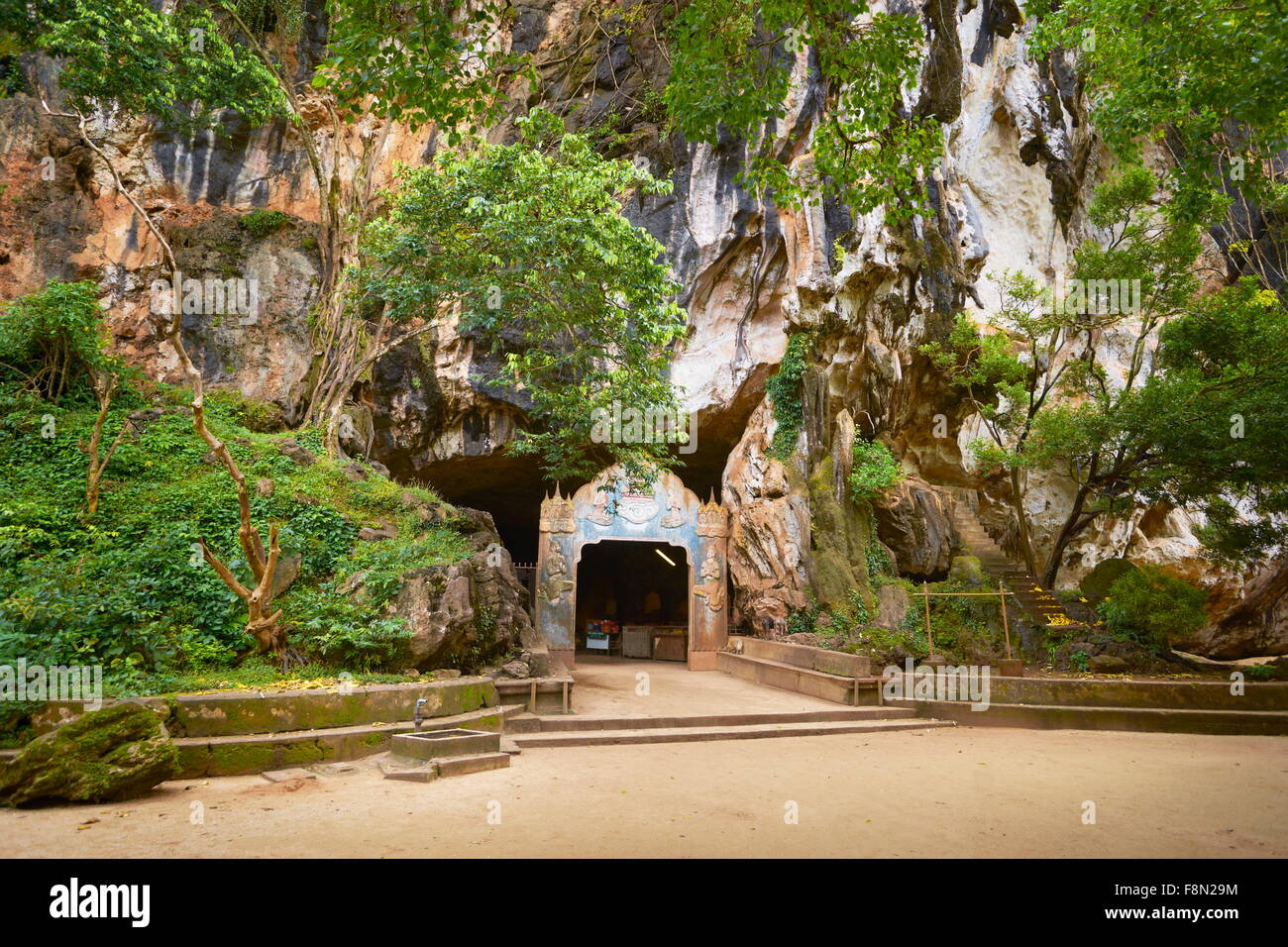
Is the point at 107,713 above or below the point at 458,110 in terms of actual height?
below

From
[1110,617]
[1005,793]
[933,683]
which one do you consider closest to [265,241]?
[933,683]

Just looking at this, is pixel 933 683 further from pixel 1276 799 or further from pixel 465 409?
pixel 465 409

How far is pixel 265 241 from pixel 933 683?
1582 centimetres

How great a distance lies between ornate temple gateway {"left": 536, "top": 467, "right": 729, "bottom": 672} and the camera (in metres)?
14.6

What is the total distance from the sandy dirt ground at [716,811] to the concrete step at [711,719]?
869 millimetres

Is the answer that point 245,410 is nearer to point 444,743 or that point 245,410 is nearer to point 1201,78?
point 444,743

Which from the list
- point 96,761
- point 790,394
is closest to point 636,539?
point 790,394

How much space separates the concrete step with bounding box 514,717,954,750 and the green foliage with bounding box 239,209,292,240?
44.0ft

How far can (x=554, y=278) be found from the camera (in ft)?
31.8

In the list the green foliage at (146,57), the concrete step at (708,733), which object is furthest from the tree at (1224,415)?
the green foliage at (146,57)

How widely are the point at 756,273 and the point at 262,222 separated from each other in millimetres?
11143

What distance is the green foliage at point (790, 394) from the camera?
609 inches

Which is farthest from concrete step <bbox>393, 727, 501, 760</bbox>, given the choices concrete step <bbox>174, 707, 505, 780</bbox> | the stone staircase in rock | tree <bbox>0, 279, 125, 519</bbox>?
the stone staircase in rock

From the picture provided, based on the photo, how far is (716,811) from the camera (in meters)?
4.95
